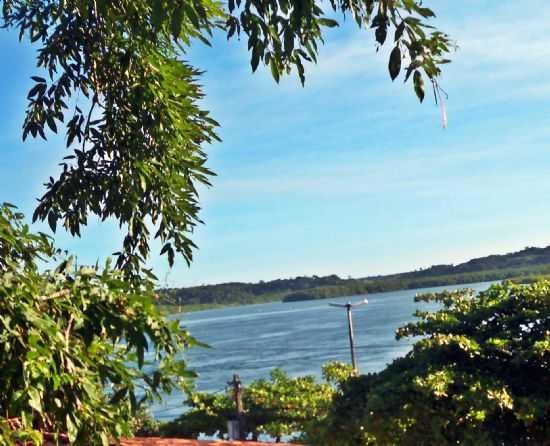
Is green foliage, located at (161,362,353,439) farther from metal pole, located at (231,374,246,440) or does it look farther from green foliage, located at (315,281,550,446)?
green foliage, located at (315,281,550,446)

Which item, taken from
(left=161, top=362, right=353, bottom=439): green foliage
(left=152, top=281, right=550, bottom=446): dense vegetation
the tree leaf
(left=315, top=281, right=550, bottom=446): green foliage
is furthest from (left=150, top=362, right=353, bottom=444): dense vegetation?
the tree leaf

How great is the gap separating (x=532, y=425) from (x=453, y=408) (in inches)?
34.5

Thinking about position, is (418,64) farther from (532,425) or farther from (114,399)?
(532,425)

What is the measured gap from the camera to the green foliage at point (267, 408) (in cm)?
1359

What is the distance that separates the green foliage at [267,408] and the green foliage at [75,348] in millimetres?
9060

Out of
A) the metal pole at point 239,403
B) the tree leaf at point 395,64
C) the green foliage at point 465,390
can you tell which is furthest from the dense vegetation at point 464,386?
the metal pole at point 239,403

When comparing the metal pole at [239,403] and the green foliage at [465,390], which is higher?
the green foliage at [465,390]

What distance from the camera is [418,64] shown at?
422 cm

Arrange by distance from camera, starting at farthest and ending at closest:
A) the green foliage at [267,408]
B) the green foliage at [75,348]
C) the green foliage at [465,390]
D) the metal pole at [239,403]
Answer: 1. the metal pole at [239,403]
2. the green foliage at [267,408]
3. the green foliage at [465,390]
4. the green foliage at [75,348]

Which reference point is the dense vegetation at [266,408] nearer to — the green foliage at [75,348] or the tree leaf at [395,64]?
the green foliage at [75,348]

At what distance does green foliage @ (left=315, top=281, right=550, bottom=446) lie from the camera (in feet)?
24.4

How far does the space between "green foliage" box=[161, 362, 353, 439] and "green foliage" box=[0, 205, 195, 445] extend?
29.7 feet

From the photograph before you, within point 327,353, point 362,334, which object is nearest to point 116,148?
point 327,353

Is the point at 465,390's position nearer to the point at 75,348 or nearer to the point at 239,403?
the point at 75,348
